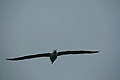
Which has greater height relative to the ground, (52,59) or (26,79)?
(26,79)

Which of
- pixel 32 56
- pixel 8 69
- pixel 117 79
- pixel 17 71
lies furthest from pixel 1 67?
pixel 32 56

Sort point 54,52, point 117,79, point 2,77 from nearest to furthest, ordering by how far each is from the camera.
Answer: point 54,52
point 2,77
point 117,79

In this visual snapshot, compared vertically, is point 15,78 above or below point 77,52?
above

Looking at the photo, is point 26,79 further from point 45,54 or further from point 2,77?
point 45,54

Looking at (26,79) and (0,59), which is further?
(26,79)

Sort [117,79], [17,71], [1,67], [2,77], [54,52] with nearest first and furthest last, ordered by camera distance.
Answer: [54,52], [2,77], [117,79], [1,67], [17,71]

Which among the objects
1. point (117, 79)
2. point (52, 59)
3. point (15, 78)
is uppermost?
point (15, 78)

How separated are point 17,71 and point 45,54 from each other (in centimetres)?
14431

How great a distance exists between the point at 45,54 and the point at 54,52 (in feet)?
4.02

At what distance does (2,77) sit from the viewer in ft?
430

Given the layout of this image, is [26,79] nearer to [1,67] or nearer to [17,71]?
[17,71]

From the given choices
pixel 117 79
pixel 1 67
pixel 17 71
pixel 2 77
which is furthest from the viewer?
pixel 17 71

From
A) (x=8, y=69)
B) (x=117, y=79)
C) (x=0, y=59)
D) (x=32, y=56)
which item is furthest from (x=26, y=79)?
(x=32, y=56)

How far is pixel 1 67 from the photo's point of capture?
499ft
